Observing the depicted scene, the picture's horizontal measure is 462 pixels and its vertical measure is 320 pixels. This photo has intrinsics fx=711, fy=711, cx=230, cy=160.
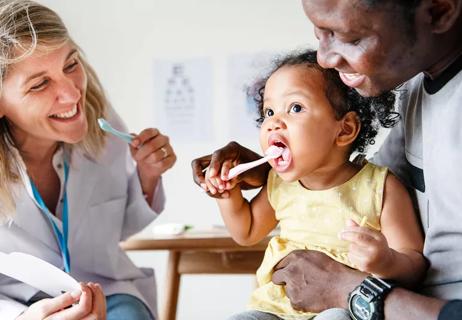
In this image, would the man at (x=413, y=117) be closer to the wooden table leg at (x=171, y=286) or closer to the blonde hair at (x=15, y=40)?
the blonde hair at (x=15, y=40)

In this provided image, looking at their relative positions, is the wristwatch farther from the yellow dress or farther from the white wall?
the white wall

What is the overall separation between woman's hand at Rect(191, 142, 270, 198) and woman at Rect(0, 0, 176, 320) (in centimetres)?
34

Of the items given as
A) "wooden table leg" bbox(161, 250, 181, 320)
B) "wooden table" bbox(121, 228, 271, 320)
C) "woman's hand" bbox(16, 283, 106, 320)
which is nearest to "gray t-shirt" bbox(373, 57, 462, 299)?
"woman's hand" bbox(16, 283, 106, 320)

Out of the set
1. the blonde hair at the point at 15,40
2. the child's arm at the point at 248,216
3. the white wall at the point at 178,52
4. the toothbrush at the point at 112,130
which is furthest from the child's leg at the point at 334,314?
the white wall at the point at 178,52

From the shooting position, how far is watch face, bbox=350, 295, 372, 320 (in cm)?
109

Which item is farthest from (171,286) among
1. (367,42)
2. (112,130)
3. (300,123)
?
(367,42)

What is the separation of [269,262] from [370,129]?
0.31 metres

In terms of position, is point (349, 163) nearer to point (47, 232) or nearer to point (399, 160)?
point (399, 160)

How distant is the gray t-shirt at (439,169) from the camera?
3.51 ft

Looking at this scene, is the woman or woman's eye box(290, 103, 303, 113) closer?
Result: woman's eye box(290, 103, 303, 113)

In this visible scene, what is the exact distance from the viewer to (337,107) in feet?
4.14

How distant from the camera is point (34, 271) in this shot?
1.46 metres

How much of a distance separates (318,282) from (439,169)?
28 cm

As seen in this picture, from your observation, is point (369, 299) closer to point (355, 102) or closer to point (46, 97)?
point (355, 102)
